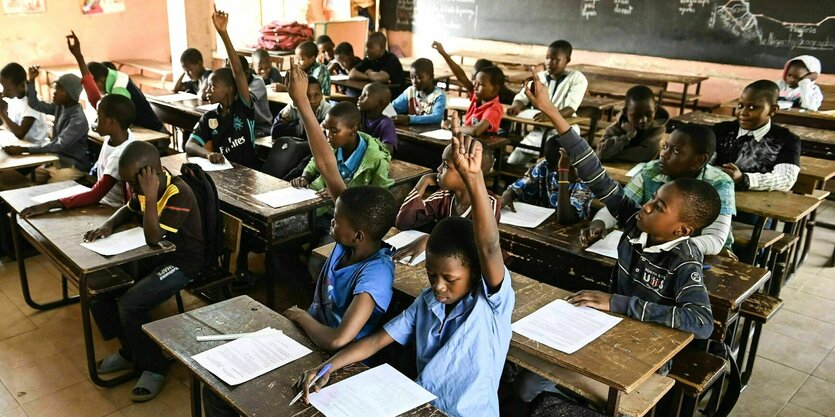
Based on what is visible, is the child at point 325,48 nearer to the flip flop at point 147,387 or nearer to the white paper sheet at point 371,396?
the flip flop at point 147,387

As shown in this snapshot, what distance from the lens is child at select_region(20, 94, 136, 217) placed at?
3072 millimetres

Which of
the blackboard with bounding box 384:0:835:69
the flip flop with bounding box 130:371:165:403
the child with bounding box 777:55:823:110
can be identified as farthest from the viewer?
the blackboard with bounding box 384:0:835:69

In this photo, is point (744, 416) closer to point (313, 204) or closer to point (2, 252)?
point (313, 204)

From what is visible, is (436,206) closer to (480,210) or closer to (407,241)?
(407,241)

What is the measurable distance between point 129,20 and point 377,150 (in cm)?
723

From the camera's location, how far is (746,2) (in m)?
6.74

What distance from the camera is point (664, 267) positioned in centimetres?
212

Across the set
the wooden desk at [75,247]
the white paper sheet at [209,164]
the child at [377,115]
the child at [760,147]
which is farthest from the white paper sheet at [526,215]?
the white paper sheet at [209,164]

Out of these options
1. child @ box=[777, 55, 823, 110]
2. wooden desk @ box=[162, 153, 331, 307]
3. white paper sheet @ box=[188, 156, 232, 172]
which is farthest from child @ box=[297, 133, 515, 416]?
child @ box=[777, 55, 823, 110]

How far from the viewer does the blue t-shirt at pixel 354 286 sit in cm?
193

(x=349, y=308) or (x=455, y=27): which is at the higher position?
(x=455, y=27)

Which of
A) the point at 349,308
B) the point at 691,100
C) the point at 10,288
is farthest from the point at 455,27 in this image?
the point at 349,308

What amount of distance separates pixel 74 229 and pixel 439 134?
7.98 feet

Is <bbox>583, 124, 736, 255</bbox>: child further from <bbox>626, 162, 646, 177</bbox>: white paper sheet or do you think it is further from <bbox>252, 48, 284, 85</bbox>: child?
<bbox>252, 48, 284, 85</bbox>: child
